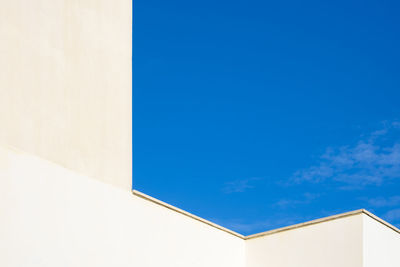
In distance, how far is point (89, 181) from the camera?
26.5 ft

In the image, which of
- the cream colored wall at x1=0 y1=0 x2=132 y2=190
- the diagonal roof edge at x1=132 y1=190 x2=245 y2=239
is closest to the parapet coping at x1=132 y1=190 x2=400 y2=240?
the diagonal roof edge at x1=132 y1=190 x2=245 y2=239

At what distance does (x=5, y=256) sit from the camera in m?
6.43

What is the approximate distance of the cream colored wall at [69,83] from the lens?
8.39 metres

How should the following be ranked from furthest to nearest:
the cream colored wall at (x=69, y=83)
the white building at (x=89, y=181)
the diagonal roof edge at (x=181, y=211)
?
the diagonal roof edge at (x=181, y=211)
the cream colored wall at (x=69, y=83)
the white building at (x=89, y=181)

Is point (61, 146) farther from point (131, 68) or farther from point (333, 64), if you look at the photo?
point (333, 64)

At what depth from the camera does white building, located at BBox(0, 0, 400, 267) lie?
7090mm

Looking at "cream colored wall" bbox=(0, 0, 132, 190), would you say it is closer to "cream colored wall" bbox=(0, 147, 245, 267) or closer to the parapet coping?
the parapet coping

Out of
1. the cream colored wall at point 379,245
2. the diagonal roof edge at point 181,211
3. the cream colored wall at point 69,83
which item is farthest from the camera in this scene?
the cream colored wall at point 379,245

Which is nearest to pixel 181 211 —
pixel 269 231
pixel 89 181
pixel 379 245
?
pixel 269 231

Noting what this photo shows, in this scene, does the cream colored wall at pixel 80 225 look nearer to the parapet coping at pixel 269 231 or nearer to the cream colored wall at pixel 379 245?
A: the parapet coping at pixel 269 231

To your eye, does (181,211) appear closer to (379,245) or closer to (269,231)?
(269,231)

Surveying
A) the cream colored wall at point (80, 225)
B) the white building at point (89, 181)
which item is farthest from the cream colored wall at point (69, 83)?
the cream colored wall at point (80, 225)

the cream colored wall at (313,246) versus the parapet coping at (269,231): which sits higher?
the parapet coping at (269,231)

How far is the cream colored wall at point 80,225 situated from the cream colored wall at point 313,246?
4.32ft
